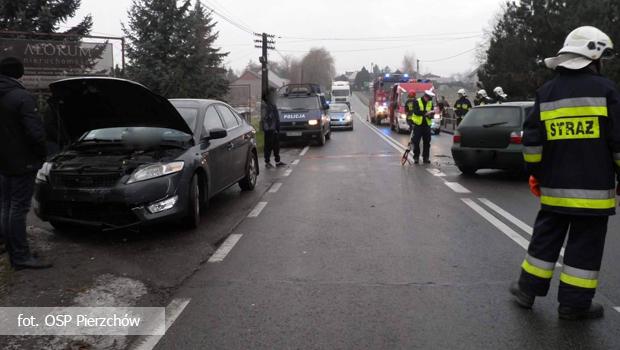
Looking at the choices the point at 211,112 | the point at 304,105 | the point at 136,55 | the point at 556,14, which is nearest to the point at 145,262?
the point at 211,112

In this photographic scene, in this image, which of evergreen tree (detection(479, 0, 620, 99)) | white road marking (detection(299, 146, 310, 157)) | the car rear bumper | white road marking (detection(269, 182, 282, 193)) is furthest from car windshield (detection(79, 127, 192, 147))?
evergreen tree (detection(479, 0, 620, 99))

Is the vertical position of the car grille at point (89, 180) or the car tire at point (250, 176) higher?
the car grille at point (89, 180)

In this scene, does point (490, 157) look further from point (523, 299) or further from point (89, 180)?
point (89, 180)

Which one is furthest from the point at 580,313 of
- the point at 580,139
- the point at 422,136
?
the point at 422,136

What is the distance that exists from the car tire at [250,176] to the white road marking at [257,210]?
3.63ft

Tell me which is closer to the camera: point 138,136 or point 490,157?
point 138,136

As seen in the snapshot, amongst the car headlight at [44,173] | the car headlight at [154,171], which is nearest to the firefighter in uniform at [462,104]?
the car headlight at [154,171]

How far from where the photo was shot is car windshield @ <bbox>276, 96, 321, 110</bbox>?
19.6 meters

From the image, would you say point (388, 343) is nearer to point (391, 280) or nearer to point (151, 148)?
point (391, 280)

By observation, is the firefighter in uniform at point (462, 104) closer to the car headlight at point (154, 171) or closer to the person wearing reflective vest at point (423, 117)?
the person wearing reflective vest at point (423, 117)

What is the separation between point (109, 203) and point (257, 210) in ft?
8.43

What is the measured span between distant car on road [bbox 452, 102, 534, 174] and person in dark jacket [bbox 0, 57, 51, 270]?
8035 mm

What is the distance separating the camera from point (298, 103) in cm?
1981

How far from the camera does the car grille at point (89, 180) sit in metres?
5.87
